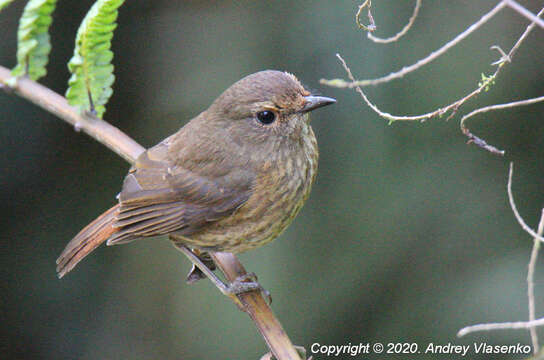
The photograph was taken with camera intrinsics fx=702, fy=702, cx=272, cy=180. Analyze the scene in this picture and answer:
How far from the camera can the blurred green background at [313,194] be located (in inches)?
132

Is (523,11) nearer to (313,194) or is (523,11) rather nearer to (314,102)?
(314,102)

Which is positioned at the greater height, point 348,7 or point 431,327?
point 348,7

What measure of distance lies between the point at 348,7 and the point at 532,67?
94cm

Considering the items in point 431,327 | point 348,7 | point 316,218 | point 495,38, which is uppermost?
point 348,7

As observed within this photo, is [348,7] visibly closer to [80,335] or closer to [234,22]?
[234,22]

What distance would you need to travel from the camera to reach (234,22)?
12.7ft

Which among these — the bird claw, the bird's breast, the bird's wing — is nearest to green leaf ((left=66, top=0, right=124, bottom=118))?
the bird's wing

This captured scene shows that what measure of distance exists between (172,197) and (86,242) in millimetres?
406

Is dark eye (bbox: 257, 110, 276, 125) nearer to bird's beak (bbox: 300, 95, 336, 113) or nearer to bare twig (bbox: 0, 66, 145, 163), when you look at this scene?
bird's beak (bbox: 300, 95, 336, 113)

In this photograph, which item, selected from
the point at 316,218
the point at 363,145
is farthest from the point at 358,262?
the point at 363,145

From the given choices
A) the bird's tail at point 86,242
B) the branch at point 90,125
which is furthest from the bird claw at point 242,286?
the bird's tail at point 86,242

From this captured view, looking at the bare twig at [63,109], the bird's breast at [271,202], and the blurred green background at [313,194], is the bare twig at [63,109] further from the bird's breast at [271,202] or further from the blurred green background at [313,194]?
the blurred green background at [313,194]

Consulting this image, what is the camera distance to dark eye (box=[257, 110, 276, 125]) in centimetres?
281

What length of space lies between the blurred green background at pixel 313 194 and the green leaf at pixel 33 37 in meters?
1.49
